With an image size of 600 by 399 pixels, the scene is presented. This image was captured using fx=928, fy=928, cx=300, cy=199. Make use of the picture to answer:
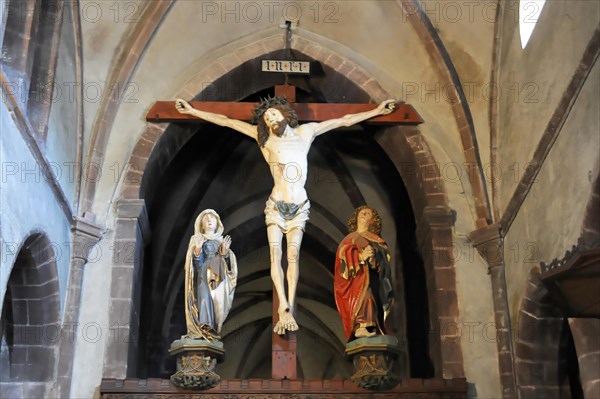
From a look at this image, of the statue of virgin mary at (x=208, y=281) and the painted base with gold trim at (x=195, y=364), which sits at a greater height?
the statue of virgin mary at (x=208, y=281)

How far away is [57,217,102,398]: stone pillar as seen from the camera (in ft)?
31.8

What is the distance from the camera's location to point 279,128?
1070cm

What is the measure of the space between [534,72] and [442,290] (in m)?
2.60

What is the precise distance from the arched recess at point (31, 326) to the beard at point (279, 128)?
2.83 meters

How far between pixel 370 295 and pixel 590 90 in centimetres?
321

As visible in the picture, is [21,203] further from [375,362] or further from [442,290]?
[442,290]

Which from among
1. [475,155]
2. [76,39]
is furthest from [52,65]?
[475,155]

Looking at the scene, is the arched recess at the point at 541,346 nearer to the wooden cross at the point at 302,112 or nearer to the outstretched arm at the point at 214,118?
the wooden cross at the point at 302,112

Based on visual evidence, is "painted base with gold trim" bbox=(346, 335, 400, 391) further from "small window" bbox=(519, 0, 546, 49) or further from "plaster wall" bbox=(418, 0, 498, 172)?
"small window" bbox=(519, 0, 546, 49)

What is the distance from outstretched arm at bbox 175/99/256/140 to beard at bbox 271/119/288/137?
0.48m

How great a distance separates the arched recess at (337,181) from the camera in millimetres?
10484

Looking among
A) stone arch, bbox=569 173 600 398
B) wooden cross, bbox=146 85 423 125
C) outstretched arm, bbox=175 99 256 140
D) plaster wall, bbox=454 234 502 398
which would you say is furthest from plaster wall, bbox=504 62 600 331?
outstretched arm, bbox=175 99 256 140

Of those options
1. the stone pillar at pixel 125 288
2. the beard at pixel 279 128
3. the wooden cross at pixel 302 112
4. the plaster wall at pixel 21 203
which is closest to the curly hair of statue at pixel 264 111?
the beard at pixel 279 128

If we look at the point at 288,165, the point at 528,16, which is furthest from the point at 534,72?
the point at 288,165
